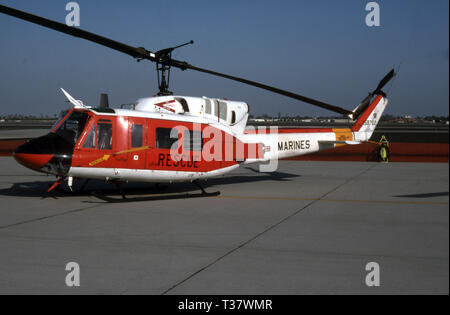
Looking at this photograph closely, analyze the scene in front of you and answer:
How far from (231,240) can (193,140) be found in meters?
4.48

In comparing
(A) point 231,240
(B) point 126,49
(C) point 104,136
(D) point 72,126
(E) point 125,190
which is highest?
(B) point 126,49

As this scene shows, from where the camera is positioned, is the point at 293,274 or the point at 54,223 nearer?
the point at 293,274

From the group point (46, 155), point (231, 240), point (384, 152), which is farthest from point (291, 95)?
point (384, 152)

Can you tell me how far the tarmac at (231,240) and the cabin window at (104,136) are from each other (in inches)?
49.3

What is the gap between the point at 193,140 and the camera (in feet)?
35.1

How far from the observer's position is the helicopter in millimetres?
9305

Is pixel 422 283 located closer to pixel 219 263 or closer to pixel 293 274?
pixel 293 274

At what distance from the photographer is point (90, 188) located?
12078 millimetres

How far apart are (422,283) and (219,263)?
7.41 ft

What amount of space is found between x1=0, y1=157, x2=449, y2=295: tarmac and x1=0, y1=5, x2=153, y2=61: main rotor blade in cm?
317

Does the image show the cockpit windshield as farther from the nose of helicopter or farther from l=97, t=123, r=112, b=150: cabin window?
l=97, t=123, r=112, b=150: cabin window

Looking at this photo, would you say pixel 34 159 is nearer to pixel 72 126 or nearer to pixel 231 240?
pixel 72 126
